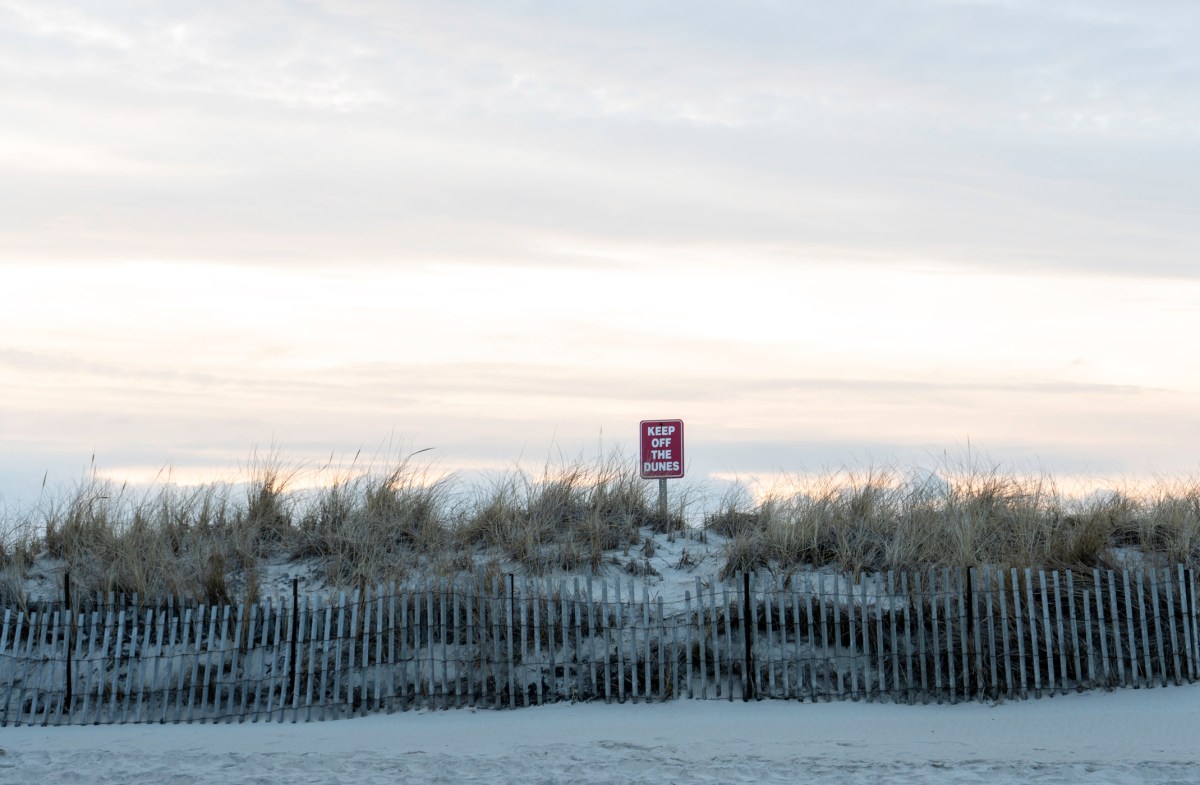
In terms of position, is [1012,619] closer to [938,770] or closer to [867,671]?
[867,671]

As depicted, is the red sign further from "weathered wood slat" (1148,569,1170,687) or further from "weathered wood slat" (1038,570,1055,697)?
"weathered wood slat" (1148,569,1170,687)

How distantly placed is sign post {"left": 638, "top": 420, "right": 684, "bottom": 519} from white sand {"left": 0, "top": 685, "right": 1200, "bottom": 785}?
3427 millimetres

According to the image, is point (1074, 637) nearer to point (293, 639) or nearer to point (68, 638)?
point (293, 639)

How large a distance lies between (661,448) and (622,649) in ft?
10.1

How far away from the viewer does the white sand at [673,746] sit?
8.02 metres

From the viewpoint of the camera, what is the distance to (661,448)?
42.6ft

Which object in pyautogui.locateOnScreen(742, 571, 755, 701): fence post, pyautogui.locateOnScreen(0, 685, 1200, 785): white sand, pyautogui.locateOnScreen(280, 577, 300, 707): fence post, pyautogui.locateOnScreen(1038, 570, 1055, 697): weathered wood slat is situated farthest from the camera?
pyautogui.locateOnScreen(280, 577, 300, 707): fence post

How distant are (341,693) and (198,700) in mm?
1379

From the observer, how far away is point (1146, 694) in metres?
10.1

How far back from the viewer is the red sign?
1295 centimetres

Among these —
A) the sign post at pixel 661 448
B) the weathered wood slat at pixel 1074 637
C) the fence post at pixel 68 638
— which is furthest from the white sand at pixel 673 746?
the sign post at pixel 661 448

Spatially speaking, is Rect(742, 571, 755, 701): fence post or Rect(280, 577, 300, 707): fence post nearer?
Rect(742, 571, 755, 701): fence post

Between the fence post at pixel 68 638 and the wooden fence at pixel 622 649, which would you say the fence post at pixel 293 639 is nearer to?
the wooden fence at pixel 622 649

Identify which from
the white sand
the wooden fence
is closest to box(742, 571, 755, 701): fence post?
the wooden fence
